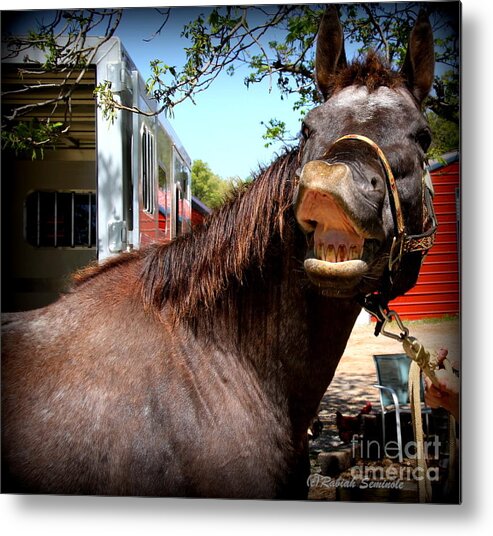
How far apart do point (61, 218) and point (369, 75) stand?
5.29 ft

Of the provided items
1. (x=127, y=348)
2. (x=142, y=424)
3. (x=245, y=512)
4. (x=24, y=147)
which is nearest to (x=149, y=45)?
(x=24, y=147)

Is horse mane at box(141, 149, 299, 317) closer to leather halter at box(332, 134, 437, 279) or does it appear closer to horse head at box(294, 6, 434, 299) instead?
horse head at box(294, 6, 434, 299)

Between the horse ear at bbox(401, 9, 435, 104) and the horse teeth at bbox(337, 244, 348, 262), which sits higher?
the horse ear at bbox(401, 9, 435, 104)

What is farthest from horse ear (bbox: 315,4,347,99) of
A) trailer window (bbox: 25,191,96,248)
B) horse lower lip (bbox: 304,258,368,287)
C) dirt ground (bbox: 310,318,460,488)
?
trailer window (bbox: 25,191,96,248)

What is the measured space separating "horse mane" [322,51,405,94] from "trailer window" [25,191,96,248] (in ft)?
4.53

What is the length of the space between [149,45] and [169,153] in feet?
A: 1.67

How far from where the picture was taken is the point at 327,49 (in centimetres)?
209

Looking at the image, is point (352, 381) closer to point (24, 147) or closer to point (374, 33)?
point (374, 33)

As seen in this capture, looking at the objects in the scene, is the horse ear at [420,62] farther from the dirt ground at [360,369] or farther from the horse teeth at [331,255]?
the dirt ground at [360,369]

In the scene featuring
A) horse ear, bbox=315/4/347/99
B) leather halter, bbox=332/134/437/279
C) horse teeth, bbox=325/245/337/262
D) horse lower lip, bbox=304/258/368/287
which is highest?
horse ear, bbox=315/4/347/99

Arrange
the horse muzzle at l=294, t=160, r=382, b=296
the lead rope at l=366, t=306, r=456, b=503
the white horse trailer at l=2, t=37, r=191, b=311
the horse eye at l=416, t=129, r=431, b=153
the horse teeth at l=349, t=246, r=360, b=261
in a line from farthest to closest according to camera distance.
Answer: the white horse trailer at l=2, t=37, r=191, b=311 < the lead rope at l=366, t=306, r=456, b=503 < the horse eye at l=416, t=129, r=431, b=153 < the horse teeth at l=349, t=246, r=360, b=261 < the horse muzzle at l=294, t=160, r=382, b=296

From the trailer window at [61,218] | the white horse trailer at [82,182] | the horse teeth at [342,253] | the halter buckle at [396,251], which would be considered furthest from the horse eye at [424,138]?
the trailer window at [61,218]

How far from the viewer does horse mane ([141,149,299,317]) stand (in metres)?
1.88

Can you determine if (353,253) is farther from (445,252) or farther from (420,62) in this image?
(445,252)
